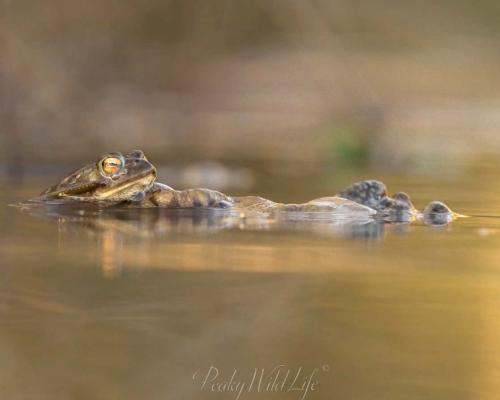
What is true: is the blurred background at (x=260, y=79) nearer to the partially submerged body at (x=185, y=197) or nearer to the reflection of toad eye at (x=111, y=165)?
the partially submerged body at (x=185, y=197)

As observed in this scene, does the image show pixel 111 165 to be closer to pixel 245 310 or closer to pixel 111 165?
pixel 111 165

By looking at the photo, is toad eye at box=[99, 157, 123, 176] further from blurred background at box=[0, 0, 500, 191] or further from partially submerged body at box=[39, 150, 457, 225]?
blurred background at box=[0, 0, 500, 191]

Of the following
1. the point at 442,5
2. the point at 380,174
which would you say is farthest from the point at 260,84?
the point at 380,174

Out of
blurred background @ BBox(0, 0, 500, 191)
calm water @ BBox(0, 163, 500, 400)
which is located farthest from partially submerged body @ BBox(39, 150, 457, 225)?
blurred background @ BBox(0, 0, 500, 191)

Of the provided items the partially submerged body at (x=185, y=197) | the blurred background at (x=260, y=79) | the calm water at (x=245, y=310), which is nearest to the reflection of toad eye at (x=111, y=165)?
the partially submerged body at (x=185, y=197)

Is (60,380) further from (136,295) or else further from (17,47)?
(17,47)

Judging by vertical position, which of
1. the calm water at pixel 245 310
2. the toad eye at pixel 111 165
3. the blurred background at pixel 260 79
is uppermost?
the blurred background at pixel 260 79

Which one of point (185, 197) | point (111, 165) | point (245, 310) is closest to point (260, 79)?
point (185, 197)
